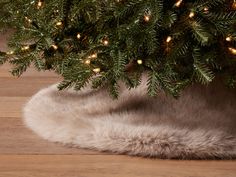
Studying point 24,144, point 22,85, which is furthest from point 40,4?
point 24,144

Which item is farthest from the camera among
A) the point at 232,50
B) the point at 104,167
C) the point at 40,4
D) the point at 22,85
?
the point at 22,85

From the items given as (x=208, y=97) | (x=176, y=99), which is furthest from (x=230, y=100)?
(x=176, y=99)

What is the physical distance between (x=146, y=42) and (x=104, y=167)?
40 centimetres

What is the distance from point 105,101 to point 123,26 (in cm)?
27

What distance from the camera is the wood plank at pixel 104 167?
1275 mm

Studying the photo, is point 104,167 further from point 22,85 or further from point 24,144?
point 22,85

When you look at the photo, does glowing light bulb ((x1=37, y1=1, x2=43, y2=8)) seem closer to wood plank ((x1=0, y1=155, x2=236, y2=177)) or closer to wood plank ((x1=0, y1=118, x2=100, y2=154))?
wood plank ((x1=0, y1=118, x2=100, y2=154))

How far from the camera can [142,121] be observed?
4.72 feet

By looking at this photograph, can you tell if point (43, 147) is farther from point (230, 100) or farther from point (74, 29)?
point (230, 100)

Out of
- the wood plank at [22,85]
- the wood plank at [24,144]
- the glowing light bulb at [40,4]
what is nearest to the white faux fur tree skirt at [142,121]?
the wood plank at [24,144]

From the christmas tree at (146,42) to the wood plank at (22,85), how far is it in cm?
23

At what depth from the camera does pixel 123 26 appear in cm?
146

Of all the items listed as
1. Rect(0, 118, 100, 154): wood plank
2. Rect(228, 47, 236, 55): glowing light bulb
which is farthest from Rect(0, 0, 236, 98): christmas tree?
Rect(0, 118, 100, 154): wood plank

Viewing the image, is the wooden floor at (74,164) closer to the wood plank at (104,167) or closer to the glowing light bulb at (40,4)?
the wood plank at (104,167)
